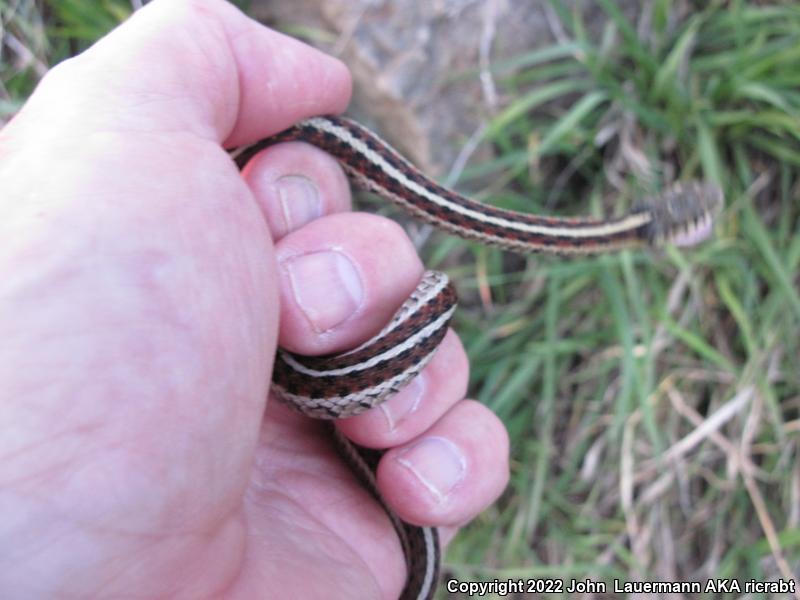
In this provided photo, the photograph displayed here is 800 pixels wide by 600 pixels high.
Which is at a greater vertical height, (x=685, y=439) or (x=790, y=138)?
(x=790, y=138)

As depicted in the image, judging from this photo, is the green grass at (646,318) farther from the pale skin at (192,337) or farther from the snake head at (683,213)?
the pale skin at (192,337)

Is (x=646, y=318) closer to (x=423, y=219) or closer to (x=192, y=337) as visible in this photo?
(x=423, y=219)

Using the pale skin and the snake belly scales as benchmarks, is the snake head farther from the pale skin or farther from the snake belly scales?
the pale skin

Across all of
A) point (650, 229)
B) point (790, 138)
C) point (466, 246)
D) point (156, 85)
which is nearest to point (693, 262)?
point (650, 229)

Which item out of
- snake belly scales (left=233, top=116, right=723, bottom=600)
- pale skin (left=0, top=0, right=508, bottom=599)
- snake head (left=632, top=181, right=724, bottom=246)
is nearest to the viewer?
pale skin (left=0, top=0, right=508, bottom=599)

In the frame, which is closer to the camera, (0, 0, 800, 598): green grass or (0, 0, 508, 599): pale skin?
(0, 0, 508, 599): pale skin

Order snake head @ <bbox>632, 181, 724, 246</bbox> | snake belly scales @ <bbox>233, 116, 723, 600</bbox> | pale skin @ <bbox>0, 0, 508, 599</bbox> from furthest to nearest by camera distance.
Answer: snake head @ <bbox>632, 181, 724, 246</bbox>, snake belly scales @ <bbox>233, 116, 723, 600</bbox>, pale skin @ <bbox>0, 0, 508, 599</bbox>

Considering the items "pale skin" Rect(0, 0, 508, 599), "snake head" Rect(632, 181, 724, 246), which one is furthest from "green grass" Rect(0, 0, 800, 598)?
"pale skin" Rect(0, 0, 508, 599)

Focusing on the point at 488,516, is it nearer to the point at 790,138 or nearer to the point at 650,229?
the point at 650,229
